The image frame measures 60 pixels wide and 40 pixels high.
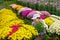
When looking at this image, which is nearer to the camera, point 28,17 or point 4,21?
point 4,21

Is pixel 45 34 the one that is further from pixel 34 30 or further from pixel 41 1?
pixel 41 1

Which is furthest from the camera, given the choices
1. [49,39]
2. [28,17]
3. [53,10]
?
[53,10]

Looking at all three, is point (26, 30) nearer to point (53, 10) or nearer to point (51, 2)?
point (53, 10)

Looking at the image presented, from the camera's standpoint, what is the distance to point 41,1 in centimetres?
1380

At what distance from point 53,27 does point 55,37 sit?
1.26 ft

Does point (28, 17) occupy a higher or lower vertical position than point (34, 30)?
lower

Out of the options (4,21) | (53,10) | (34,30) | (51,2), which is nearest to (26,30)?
(34,30)

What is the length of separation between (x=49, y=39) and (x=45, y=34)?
0.94 ft

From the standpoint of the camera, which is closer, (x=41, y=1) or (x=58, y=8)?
(x=58, y=8)

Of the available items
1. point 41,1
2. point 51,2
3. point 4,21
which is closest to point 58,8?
point 51,2

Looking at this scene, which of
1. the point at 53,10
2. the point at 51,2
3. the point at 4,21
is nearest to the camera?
the point at 4,21

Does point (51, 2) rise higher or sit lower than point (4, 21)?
lower

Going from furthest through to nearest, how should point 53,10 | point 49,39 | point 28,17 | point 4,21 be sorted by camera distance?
point 53,10
point 28,17
point 4,21
point 49,39

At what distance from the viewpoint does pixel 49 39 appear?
600 cm
